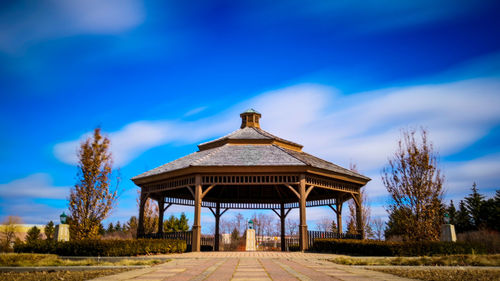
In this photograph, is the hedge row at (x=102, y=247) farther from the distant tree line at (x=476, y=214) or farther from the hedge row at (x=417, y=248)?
the distant tree line at (x=476, y=214)

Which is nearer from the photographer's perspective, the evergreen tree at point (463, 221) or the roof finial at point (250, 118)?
the roof finial at point (250, 118)

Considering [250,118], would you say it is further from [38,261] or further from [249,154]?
[38,261]

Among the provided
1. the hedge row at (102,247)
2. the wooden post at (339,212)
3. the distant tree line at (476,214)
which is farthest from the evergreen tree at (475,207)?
the hedge row at (102,247)

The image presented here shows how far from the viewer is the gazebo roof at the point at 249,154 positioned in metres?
17.9

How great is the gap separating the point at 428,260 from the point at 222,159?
10.9m

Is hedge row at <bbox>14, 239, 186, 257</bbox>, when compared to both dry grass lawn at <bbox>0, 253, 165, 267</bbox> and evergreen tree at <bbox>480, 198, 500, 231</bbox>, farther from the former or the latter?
evergreen tree at <bbox>480, 198, 500, 231</bbox>

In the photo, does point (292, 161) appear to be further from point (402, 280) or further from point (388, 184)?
point (402, 280)

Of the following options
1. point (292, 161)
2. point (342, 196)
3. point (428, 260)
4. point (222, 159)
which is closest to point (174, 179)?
point (222, 159)

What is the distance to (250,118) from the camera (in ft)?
87.6

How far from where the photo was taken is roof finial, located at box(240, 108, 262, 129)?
26.6 m

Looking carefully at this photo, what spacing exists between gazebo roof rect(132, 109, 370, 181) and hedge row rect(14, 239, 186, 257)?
4.31 m

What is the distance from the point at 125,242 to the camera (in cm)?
1442

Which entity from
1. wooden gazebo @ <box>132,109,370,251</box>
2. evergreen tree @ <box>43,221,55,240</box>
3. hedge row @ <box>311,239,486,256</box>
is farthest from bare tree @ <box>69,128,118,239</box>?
evergreen tree @ <box>43,221,55,240</box>

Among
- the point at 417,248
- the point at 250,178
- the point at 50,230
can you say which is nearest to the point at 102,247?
the point at 250,178
